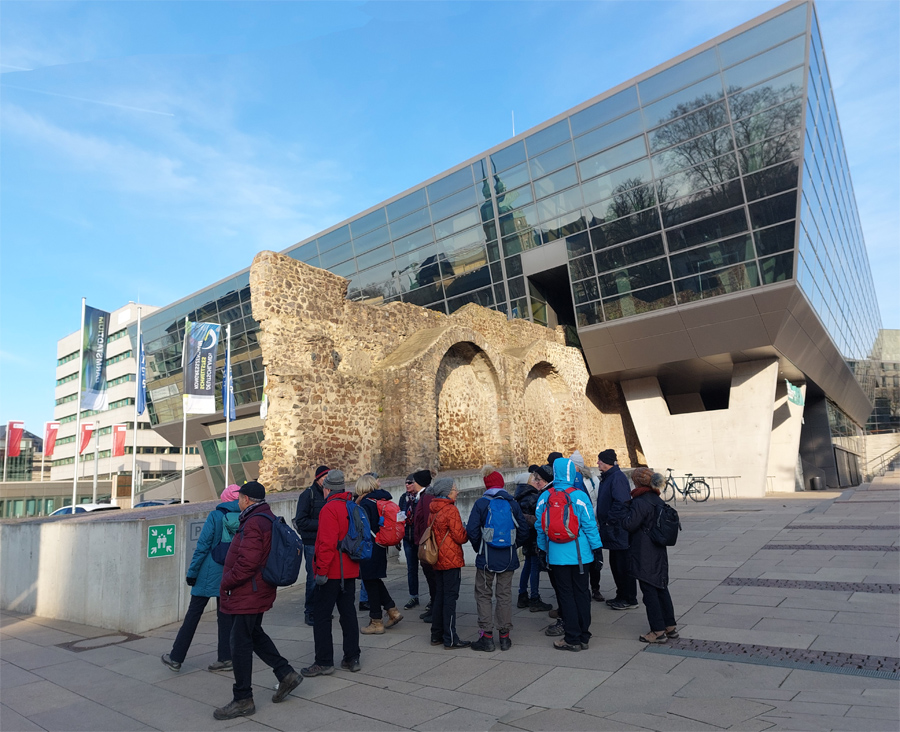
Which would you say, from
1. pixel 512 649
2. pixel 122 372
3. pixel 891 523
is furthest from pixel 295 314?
pixel 122 372

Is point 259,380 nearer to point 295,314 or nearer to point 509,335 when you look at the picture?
point 509,335

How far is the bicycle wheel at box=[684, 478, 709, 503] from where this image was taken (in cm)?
2014

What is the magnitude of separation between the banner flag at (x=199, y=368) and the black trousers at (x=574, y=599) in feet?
54.7

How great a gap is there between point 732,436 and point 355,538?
2168cm

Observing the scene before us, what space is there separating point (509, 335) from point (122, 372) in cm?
5151

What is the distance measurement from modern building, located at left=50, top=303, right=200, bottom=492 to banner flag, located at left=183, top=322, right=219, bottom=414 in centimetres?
3342

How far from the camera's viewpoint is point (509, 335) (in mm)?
22484

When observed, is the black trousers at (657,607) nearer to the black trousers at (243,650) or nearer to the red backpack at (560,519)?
the red backpack at (560,519)

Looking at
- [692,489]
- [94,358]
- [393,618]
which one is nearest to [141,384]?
[94,358]

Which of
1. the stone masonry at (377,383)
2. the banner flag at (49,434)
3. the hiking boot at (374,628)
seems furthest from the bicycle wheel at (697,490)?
the banner flag at (49,434)

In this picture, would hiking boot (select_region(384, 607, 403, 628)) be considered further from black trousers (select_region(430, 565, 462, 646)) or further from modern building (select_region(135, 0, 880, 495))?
modern building (select_region(135, 0, 880, 495))

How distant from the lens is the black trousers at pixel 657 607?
5.25 m

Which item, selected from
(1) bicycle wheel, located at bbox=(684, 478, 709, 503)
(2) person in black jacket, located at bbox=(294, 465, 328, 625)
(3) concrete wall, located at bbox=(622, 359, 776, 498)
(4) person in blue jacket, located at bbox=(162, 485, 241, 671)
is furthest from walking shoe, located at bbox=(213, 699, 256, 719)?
(3) concrete wall, located at bbox=(622, 359, 776, 498)

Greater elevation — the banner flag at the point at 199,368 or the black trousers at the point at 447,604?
the banner flag at the point at 199,368
